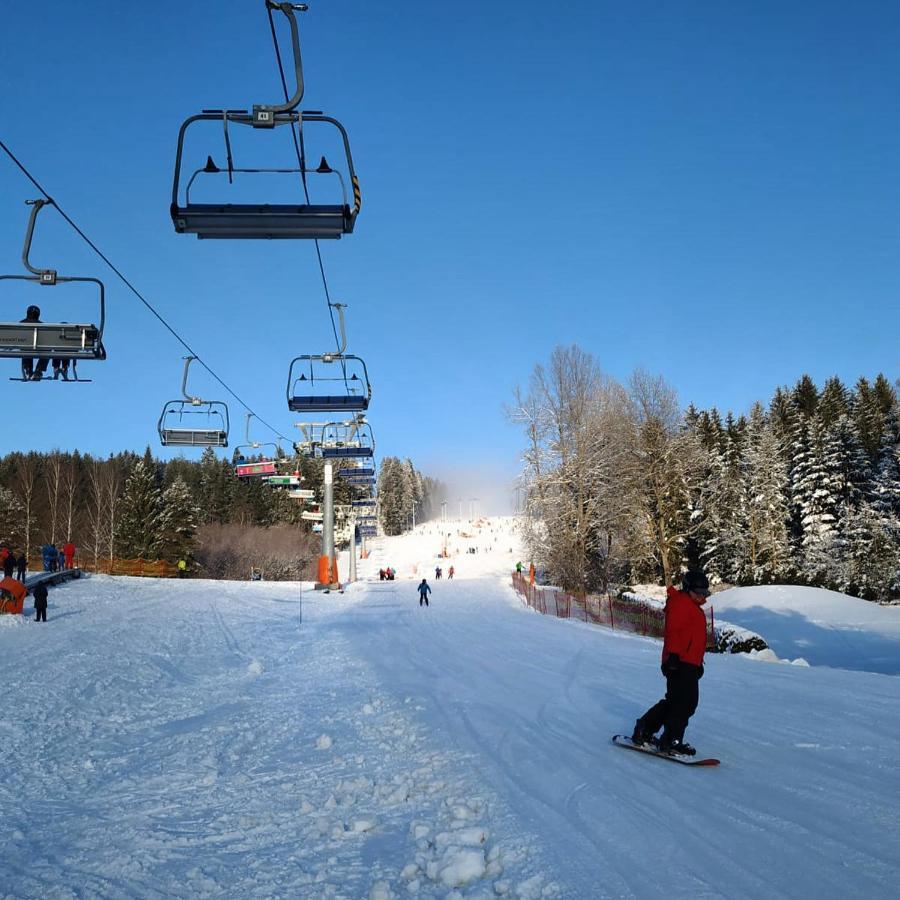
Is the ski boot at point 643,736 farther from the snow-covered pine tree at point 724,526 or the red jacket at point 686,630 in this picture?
the snow-covered pine tree at point 724,526

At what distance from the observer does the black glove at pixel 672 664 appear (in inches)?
239

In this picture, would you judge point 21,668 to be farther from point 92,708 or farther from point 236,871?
point 236,871

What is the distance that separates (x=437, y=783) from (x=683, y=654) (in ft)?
7.80

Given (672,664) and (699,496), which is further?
(699,496)

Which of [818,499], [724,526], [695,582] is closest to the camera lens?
[695,582]

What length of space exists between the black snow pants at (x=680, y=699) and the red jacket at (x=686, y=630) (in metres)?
0.11

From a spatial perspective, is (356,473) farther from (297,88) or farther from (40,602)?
(297,88)

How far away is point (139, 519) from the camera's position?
61250 millimetres

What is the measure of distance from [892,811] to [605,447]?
29807 millimetres

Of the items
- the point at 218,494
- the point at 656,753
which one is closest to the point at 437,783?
the point at 656,753

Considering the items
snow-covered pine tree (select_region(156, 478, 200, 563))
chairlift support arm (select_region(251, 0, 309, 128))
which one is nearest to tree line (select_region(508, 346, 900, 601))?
chairlift support arm (select_region(251, 0, 309, 128))

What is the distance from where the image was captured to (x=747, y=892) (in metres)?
3.71

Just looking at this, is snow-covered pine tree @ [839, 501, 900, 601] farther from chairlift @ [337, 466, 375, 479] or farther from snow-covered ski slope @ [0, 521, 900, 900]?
snow-covered ski slope @ [0, 521, 900, 900]

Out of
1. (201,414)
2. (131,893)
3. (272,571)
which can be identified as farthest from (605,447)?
(272,571)
